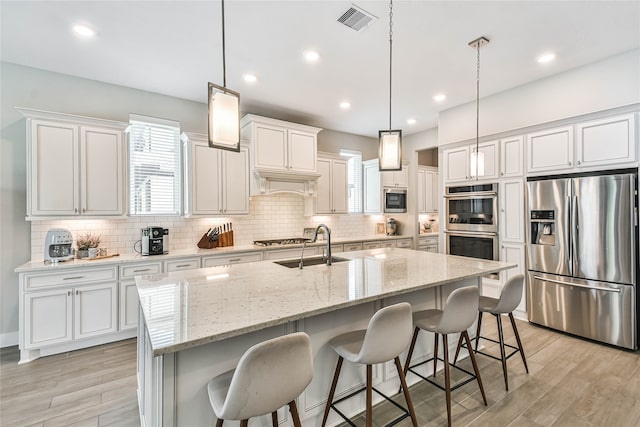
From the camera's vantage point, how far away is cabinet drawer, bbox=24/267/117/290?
9.22ft

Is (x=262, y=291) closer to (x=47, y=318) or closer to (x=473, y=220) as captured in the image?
(x=47, y=318)

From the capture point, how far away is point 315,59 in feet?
10.2

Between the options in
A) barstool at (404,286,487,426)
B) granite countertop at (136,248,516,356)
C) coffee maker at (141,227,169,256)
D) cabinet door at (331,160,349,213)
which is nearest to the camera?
granite countertop at (136,248,516,356)

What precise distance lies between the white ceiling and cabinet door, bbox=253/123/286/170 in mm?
512

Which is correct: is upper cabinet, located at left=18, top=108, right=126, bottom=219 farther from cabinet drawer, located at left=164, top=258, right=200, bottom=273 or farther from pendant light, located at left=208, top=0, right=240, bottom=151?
pendant light, located at left=208, top=0, right=240, bottom=151

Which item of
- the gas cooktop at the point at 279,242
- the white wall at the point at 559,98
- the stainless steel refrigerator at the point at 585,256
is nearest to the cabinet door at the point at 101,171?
the gas cooktop at the point at 279,242

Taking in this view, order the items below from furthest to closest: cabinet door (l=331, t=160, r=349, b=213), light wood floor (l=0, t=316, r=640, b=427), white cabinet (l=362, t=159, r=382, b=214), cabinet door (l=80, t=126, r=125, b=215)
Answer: white cabinet (l=362, t=159, r=382, b=214) < cabinet door (l=331, t=160, r=349, b=213) < cabinet door (l=80, t=126, r=125, b=215) < light wood floor (l=0, t=316, r=640, b=427)

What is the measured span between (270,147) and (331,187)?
1409 millimetres

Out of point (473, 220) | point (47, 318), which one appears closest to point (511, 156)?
point (473, 220)

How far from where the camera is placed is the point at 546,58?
3111 mm

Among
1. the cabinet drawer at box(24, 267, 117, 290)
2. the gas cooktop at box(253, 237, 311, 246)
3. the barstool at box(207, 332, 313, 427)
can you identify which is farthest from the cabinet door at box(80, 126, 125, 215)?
the barstool at box(207, 332, 313, 427)

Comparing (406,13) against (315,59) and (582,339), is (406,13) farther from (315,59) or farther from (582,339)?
(582,339)

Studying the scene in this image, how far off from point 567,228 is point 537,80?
187 centimetres

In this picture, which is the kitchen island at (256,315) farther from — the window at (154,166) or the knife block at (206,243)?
the window at (154,166)
